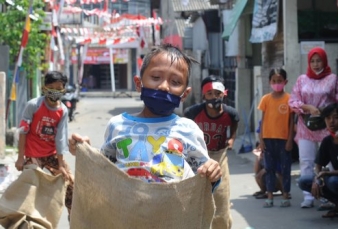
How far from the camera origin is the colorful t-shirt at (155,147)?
12.6 feet

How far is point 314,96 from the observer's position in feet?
31.4

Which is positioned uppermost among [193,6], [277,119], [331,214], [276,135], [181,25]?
[193,6]

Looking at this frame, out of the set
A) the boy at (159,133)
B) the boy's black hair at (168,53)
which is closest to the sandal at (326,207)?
the boy at (159,133)

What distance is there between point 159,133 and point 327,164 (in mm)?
5463

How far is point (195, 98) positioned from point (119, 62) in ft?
105

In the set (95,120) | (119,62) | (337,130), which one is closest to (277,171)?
(337,130)

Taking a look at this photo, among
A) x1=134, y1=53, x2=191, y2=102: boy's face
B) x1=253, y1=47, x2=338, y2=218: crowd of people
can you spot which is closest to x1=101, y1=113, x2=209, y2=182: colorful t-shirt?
x1=134, y1=53, x2=191, y2=102: boy's face

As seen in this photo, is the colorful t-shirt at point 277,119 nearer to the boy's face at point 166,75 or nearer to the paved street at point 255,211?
the paved street at point 255,211

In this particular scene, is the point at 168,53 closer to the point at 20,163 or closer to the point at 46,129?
the point at 46,129

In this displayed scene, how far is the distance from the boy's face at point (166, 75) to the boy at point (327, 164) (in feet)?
15.9

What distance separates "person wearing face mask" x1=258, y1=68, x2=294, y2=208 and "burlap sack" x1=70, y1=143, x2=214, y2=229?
620cm

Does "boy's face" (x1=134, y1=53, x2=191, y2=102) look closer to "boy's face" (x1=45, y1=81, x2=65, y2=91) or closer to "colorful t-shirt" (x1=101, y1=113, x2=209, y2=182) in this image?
→ "colorful t-shirt" (x1=101, y1=113, x2=209, y2=182)

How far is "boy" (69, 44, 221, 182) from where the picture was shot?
151 inches

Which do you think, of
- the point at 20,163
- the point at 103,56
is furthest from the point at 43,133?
the point at 103,56
